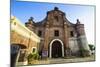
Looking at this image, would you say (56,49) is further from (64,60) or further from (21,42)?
(21,42)

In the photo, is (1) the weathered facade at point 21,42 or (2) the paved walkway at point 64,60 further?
(2) the paved walkway at point 64,60

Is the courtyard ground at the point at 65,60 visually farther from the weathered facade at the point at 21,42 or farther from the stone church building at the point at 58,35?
the weathered facade at the point at 21,42

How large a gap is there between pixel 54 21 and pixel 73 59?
0.53 meters

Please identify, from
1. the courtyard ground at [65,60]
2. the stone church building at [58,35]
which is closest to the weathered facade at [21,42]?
the stone church building at [58,35]

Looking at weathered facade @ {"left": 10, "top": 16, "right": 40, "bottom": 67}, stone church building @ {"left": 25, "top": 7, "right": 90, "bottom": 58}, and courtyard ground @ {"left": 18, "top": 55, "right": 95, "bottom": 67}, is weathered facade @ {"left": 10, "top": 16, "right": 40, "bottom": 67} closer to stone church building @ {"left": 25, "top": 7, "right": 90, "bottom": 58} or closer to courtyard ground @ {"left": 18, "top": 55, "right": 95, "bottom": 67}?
stone church building @ {"left": 25, "top": 7, "right": 90, "bottom": 58}

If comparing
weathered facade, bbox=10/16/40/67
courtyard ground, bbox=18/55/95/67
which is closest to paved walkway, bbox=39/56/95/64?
courtyard ground, bbox=18/55/95/67

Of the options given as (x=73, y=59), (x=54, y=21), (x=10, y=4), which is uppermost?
(x=10, y=4)

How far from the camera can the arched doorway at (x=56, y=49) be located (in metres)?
2.41

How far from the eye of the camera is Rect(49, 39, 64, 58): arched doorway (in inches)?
94.9

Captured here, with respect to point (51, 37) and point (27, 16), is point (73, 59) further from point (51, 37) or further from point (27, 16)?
point (27, 16)

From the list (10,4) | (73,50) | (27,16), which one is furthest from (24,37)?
(73,50)

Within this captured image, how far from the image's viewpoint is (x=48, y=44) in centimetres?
240
